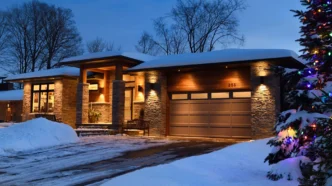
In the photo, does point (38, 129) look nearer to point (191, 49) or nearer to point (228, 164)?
point (228, 164)

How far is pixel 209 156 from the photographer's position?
8.40 meters

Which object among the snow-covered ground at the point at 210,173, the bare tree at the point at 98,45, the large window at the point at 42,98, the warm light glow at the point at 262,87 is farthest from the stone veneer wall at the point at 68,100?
the bare tree at the point at 98,45

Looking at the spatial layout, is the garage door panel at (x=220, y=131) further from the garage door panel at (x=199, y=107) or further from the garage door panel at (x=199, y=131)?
the garage door panel at (x=199, y=107)

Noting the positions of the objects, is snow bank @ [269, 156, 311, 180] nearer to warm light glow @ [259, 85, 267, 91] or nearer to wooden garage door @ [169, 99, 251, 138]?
warm light glow @ [259, 85, 267, 91]

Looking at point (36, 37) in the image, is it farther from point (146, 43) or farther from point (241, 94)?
point (241, 94)

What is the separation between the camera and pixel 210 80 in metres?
15.9

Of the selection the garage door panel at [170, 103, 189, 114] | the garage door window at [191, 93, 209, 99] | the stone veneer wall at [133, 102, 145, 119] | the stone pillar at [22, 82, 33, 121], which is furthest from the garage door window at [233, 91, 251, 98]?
the stone pillar at [22, 82, 33, 121]

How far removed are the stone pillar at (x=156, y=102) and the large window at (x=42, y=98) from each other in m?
7.98

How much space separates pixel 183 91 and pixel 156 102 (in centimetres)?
151

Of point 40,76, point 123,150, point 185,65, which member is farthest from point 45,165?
point 40,76

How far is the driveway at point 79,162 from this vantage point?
23.0 ft

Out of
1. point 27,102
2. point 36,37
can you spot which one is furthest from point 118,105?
point 36,37

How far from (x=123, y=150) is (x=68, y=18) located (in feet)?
109

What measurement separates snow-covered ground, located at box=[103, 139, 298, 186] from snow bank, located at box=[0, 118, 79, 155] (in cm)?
667
